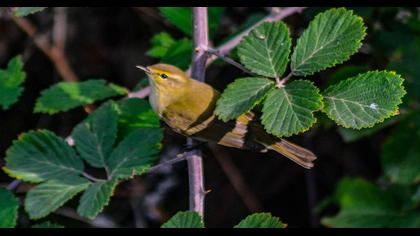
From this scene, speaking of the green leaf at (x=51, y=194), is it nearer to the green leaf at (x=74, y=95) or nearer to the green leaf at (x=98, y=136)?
the green leaf at (x=98, y=136)

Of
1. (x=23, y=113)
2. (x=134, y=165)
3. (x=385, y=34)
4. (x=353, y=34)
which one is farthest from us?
(x=23, y=113)

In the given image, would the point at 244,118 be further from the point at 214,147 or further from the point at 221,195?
the point at 221,195

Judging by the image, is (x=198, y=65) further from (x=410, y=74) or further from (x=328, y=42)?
(x=410, y=74)

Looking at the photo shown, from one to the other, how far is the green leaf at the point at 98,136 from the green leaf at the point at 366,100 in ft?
2.75

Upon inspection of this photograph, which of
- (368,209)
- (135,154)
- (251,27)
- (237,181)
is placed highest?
(251,27)

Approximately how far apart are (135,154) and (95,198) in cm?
21

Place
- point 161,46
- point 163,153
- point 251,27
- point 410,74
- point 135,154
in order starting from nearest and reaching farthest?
point 135,154 < point 251,27 < point 161,46 < point 410,74 < point 163,153

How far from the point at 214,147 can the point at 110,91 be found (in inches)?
73.4

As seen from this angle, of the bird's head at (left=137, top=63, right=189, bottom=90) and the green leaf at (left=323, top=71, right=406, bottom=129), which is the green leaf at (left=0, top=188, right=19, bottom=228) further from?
the green leaf at (left=323, top=71, right=406, bottom=129)

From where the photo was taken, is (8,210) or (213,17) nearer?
(8,210)

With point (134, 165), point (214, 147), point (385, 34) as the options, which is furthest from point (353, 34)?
point (214, 147)

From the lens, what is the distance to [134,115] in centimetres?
219

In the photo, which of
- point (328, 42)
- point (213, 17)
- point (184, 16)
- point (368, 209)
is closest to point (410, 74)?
point (368, 209)

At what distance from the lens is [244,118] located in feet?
6.73
